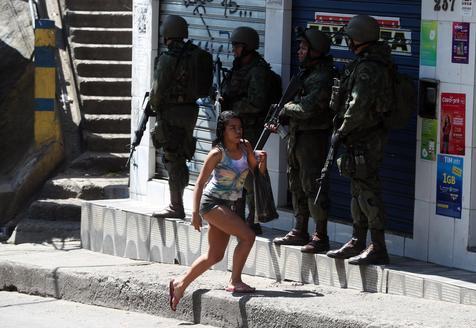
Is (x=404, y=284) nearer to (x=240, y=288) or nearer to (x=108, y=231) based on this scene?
(x=240, y=288)

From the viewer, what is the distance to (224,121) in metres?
9.15

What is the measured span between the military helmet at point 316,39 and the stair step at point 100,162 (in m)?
4.94

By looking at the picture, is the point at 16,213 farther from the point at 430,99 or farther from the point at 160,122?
the point at 430,99

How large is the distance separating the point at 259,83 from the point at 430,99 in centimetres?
162

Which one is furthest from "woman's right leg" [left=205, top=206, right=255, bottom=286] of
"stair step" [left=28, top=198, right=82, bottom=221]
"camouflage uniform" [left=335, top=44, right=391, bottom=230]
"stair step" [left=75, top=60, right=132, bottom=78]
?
"stair step" [left=75, top=60, right=132, bottom=78]

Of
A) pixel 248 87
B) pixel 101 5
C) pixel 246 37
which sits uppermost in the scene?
pixel 101 5

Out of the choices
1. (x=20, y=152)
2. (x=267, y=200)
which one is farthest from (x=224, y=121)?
(x=20, y=152)

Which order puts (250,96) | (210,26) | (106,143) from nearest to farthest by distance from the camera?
(250,96) → (210,26) → (106,143)

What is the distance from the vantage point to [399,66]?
9.82 m

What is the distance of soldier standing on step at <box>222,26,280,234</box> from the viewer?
407 inches

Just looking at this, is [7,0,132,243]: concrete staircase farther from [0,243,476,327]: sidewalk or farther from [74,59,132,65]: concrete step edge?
[0,243,476,327]: sidewalk

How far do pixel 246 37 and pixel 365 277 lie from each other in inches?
96.2

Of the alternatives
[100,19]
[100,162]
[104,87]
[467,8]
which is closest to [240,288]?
[467,8]

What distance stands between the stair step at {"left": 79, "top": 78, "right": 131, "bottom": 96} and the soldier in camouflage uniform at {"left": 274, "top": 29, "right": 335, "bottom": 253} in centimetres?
558
